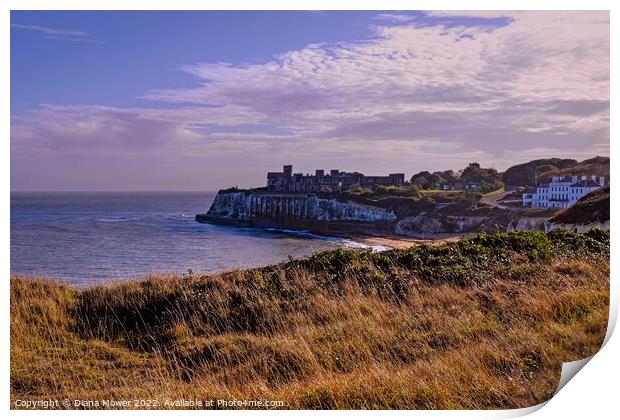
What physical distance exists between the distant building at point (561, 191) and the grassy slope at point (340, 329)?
0.50 metres

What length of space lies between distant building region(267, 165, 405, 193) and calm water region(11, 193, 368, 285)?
0.68m

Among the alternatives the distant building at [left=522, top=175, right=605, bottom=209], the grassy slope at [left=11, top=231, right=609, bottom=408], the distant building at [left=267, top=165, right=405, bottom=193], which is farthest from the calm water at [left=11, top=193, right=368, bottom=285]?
the distant building at [left=522, top=175, right=605, bottom=209]

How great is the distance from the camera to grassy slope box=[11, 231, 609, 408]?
4738mm

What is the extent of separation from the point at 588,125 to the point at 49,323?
6058 millimetres

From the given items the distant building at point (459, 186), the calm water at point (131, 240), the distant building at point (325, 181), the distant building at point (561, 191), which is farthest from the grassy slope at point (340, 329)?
the distant building at point (325, 181)

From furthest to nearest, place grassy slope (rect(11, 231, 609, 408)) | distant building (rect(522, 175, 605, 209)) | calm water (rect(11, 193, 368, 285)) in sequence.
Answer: distant building (rect(522, 175, 605, 209)) → calm water (rect(11, 193, 368, 285)) → grassy slope (rect(11, 231, 609, 408))

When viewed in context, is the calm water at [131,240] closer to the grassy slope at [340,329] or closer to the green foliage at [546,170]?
the grassy slope at [340,329]

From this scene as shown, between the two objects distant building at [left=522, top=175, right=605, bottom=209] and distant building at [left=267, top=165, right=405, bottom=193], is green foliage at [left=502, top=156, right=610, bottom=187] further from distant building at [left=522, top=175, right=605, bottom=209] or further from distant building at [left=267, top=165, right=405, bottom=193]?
distant building at [left=267, top=165, right=405, bottom=193]

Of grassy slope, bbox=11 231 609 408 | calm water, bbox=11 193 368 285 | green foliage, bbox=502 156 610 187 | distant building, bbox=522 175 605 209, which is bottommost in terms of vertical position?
grassy slope, bbox=11 231 609 408

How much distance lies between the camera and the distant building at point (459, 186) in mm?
6863

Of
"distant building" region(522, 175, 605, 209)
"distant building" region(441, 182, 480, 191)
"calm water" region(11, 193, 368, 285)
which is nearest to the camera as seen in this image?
"calm water" region(11, 193, 368, 285)

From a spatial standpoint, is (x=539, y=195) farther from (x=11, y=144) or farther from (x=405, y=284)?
(x=11, y=144)

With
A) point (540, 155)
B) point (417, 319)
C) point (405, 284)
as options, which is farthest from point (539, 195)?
point (417, 319)

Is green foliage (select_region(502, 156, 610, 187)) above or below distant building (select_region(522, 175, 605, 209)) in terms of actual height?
above
